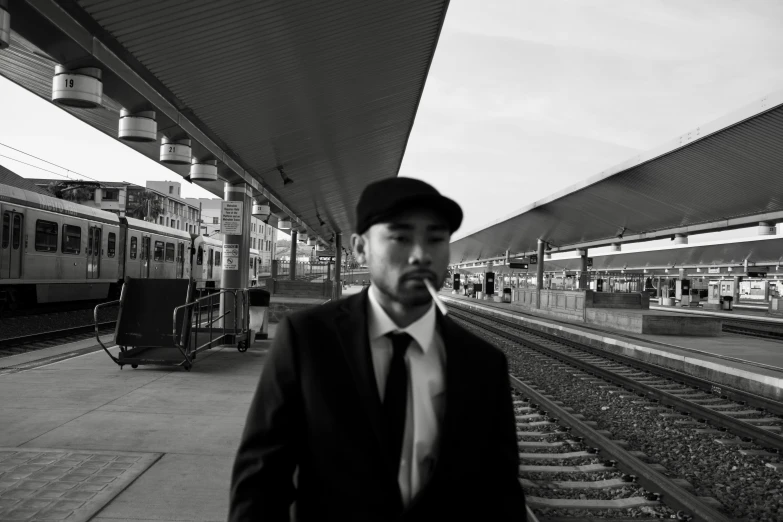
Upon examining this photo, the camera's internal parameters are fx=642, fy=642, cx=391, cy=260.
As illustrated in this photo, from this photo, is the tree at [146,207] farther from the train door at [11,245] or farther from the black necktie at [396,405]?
the black necktie at [396,405]

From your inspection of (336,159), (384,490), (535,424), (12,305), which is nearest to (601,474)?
(535,424)

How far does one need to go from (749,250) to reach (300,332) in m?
56.8

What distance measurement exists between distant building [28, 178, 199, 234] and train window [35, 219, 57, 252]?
38692 millimetres

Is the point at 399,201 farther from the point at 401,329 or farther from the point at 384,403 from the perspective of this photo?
the point at 384,403

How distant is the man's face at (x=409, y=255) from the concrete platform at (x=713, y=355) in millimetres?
11075

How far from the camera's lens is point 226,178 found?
48.1 feet

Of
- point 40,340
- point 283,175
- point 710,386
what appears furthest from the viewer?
point 283,175

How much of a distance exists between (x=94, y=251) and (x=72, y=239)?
1554 mm

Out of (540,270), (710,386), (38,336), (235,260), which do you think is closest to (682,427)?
(710,386)

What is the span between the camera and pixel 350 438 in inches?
61.5

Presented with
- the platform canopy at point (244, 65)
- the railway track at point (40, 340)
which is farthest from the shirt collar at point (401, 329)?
the railway track at point (40, 340)

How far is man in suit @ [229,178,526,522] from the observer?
1560mm

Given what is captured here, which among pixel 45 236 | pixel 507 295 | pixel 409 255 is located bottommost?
pixel 507 295

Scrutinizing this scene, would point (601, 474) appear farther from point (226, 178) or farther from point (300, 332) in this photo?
point (226, 178)
